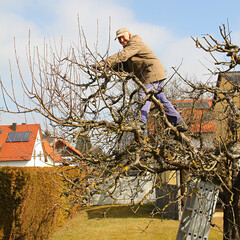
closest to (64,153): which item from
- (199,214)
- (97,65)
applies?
(97,65)

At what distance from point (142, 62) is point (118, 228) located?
7.80 meters

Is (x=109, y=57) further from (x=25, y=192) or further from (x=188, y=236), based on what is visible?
(x=25, y=192)

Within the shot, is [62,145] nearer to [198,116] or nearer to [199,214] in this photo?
[199,214]

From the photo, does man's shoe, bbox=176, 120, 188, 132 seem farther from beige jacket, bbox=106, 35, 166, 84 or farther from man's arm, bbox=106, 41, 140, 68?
man's arm, bbox=106, 41, 140, 68

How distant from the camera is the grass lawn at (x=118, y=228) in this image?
29.9 feet

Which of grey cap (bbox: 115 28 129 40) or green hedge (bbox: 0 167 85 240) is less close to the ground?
grey cap (bbox: 115 28 129 40)

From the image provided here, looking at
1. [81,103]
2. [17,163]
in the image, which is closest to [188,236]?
[81,103]

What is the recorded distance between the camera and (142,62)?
407 cm

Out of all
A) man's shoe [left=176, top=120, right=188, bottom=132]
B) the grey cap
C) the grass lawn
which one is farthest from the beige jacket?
the grass lawn

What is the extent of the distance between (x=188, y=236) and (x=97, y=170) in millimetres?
1607

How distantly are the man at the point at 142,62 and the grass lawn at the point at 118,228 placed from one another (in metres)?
4.30

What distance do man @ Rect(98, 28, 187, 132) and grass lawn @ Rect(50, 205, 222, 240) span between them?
4.30 meters

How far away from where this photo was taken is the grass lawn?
912 cm

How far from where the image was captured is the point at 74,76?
4.34 meters
